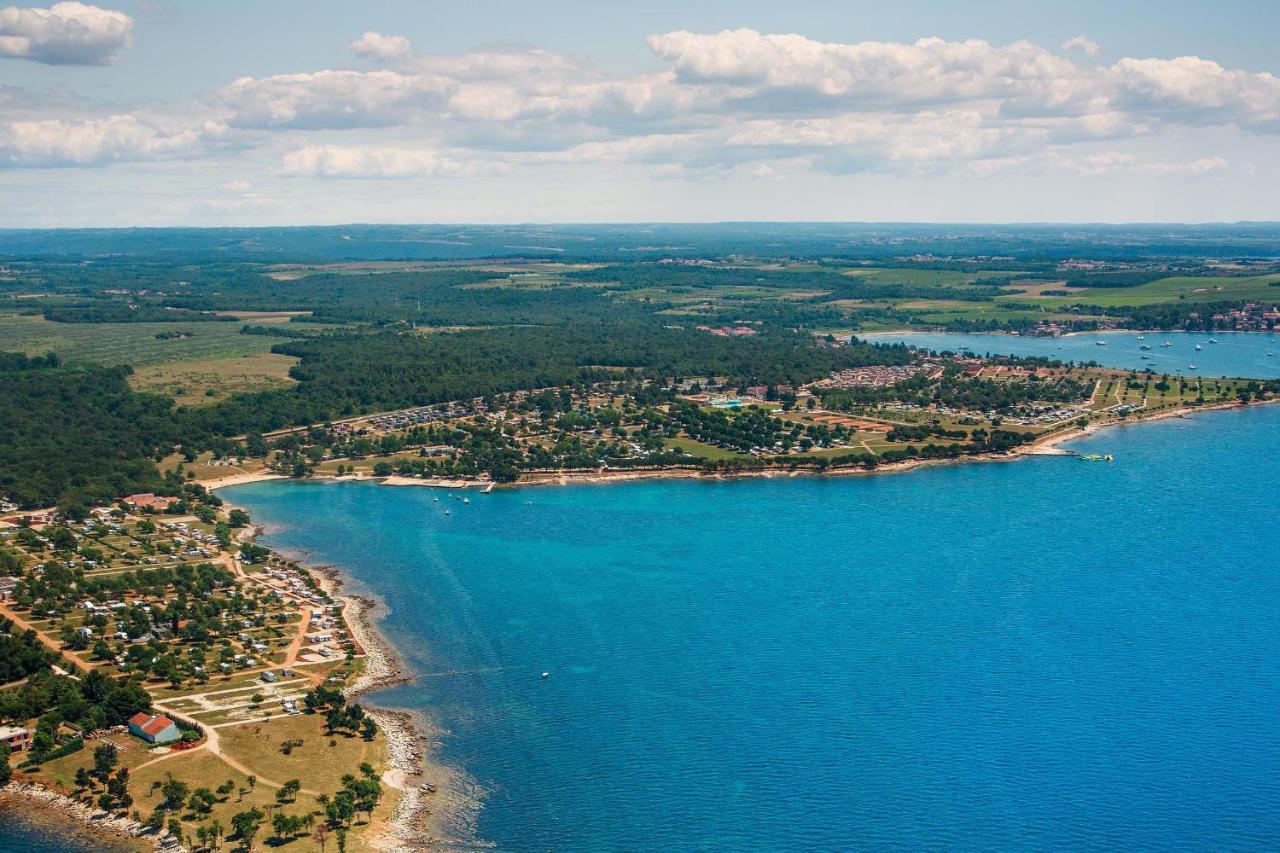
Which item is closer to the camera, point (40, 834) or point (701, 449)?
point (40, 834)

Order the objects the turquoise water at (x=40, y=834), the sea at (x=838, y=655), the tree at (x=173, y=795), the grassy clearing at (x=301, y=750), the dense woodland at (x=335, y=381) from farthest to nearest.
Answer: the dense woodland at (x=335, y=381) < the grassy clearing at (x=301, y=750) < the sea at (x=838, y=655) < the tree at (x=173, y=795) < the turquoise water at (x=40, y=834)

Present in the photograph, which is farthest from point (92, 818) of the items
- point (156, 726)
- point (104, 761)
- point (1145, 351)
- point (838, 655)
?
point (1145, 351)

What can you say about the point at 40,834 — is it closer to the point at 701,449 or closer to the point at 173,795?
the point at 173,795

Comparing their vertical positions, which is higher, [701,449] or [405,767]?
[701,449]

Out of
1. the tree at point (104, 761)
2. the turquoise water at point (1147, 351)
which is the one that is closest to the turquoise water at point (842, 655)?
the tree at point (104, 761)

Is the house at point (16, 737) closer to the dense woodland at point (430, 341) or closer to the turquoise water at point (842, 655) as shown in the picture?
the turquoise water at point (842, 655)

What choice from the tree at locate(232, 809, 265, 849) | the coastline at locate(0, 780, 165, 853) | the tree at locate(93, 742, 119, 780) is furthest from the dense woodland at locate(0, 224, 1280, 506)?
the tree at locate(232, 809, 265, 849)
